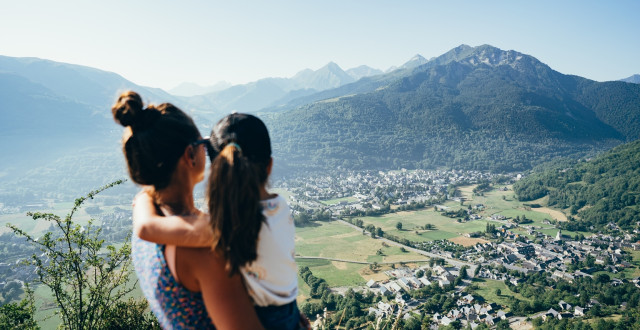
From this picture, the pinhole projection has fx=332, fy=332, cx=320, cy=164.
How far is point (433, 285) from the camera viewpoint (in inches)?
953

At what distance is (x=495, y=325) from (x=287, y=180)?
220ft

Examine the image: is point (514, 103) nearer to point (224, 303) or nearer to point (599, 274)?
point (599, 274)

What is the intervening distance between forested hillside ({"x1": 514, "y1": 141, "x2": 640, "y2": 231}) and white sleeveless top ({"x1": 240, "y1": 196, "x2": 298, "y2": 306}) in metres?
49.5

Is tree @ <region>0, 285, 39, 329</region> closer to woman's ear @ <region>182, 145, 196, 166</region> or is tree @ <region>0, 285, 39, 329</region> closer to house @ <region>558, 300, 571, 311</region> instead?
woman's ear @ <region>182, 145, 196, 166</region>

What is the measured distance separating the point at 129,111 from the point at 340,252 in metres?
31.7

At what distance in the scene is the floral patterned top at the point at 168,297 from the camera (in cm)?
113

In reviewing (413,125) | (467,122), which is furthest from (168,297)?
(467,122)

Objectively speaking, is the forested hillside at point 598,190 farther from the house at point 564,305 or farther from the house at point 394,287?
the house at point 394,287

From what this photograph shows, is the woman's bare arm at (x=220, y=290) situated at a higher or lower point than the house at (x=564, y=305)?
higher

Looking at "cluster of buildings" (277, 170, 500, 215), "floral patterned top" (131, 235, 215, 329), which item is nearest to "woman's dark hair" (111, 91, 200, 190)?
"floral patterned top" (131, 235, 215, 329)

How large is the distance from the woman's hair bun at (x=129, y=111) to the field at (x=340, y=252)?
23668mm

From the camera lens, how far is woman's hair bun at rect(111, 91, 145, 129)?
1.33 meters

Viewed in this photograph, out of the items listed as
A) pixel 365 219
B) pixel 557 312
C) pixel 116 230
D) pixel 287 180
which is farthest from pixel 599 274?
pixel 287 180

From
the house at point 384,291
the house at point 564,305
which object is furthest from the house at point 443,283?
the house at point 564,305
